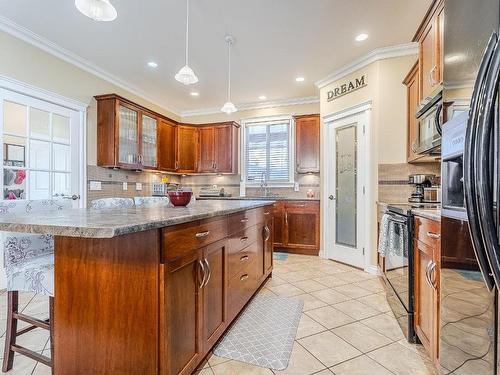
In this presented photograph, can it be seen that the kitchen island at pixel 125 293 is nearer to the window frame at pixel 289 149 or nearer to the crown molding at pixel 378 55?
the crown molding at pixel 378 55

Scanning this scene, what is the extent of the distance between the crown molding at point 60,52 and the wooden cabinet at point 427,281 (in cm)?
417

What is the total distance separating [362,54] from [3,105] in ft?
13.7

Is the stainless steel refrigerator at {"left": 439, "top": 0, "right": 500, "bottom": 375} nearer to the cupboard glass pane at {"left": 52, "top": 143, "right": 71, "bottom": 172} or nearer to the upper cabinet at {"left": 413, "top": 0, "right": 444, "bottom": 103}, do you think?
the upper cabinet at {"left": 413, "top": 0, "right": 444, "bottom": 103}

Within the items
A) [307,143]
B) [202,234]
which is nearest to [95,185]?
[202,234]

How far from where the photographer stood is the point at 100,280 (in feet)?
3.82

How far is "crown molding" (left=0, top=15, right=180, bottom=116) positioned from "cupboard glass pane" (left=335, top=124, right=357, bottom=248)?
348 centimetres

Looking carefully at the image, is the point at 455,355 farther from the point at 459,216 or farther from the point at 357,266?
the point at 357,266

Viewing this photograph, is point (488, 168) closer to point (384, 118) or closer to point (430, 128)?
point (430, 128)

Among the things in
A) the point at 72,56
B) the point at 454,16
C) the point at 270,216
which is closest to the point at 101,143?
the point at 72,56

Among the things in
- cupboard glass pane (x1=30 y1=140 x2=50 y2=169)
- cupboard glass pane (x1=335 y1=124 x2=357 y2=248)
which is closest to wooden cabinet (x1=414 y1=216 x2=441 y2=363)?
cupboard glass pane (x1=335 y1=124 x2=357 y2=248)

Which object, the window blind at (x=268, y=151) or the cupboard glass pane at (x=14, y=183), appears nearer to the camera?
the cupboard glass pane at (x=14, y=183)

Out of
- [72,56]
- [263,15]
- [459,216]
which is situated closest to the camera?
[459,216]

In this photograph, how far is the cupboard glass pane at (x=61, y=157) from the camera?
332 cm

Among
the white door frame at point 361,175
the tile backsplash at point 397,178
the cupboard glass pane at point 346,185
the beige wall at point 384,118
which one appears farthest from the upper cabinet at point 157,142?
the tile backsplash at point 397,178
